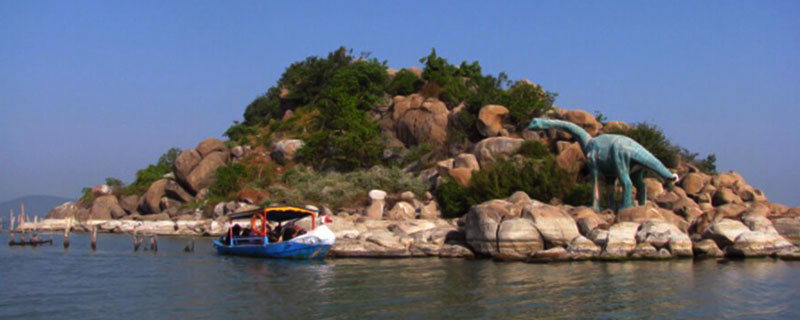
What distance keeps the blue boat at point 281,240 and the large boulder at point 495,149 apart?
522 inches

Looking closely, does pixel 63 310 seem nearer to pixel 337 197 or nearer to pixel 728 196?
pixel 337 197

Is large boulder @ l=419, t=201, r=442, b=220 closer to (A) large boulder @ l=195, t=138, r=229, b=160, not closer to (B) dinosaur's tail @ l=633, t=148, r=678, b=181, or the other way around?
(B) dinosaur's tail @ l=633, t=148, r=678, b=181

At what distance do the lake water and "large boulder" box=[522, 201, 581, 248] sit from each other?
179cm

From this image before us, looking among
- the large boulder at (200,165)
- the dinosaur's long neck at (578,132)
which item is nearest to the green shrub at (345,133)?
the large boulder at (200,165)

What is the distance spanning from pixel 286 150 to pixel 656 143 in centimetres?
2648

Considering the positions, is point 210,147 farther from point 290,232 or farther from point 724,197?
point 724,197

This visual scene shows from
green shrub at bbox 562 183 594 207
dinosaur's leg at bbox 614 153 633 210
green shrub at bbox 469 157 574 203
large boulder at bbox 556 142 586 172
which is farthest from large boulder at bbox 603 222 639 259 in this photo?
large boulder at bbox 556 142 586 172

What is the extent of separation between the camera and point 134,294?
18.6 meters

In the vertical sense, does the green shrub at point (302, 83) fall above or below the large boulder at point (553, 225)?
above

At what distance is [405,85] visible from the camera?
59000mm

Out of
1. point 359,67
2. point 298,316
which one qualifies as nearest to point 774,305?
point 298,316

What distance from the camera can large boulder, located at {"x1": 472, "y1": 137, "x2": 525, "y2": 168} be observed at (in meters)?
40.9

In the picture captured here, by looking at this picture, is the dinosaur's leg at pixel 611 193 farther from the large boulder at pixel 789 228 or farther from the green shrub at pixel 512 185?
the large boulder at pixel 789 228

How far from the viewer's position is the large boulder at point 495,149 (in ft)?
134
